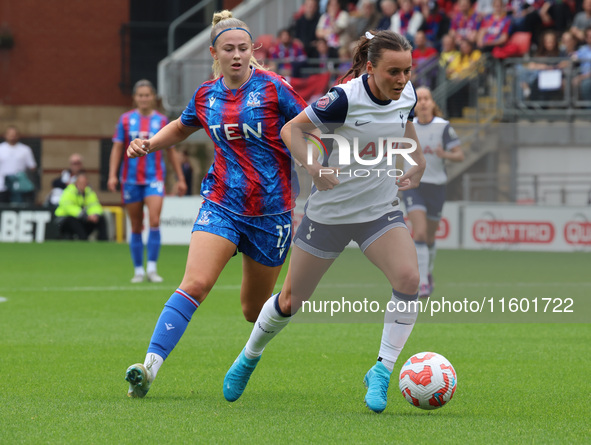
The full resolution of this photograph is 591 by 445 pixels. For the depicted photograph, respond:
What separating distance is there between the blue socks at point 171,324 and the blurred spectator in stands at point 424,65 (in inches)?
619

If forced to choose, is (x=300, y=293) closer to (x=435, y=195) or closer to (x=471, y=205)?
(x=435, y=195)

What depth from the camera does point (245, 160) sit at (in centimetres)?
626

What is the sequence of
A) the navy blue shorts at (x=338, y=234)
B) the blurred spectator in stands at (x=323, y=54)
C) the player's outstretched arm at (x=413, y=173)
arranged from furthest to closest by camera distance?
the blurred spectator in stands at (x=323, y=54), the player's outstretched arm at (x=413, y=173), the navy blue shorts at (x=338, y=234)

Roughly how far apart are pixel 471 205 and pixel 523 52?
3.14 metres

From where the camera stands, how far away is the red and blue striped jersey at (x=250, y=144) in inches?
245

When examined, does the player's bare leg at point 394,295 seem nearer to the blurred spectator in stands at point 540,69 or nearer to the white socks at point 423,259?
the white socks at point 423,259

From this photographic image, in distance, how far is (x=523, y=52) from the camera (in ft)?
67.3

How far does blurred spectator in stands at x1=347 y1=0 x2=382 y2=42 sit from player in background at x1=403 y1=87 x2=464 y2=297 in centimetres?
1211

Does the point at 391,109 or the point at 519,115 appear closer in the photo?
the point at 391,109

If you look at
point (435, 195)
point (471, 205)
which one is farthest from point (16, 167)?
point (435, 195)

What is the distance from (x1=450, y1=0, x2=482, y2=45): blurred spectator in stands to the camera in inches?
853

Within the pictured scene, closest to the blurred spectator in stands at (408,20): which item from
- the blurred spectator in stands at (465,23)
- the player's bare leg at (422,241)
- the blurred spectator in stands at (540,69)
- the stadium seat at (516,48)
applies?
the blurred spectator in stands at (465,23)

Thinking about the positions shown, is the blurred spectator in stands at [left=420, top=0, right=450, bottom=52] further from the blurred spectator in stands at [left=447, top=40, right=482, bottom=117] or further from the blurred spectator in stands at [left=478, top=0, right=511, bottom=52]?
the blurred spectator in stands at [left=447, top=40, right=482, bottom=117]

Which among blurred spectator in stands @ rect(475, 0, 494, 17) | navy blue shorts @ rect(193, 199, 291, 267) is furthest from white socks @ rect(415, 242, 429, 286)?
blurred spectator in stands @ rect(475, 0, 494, 17)
